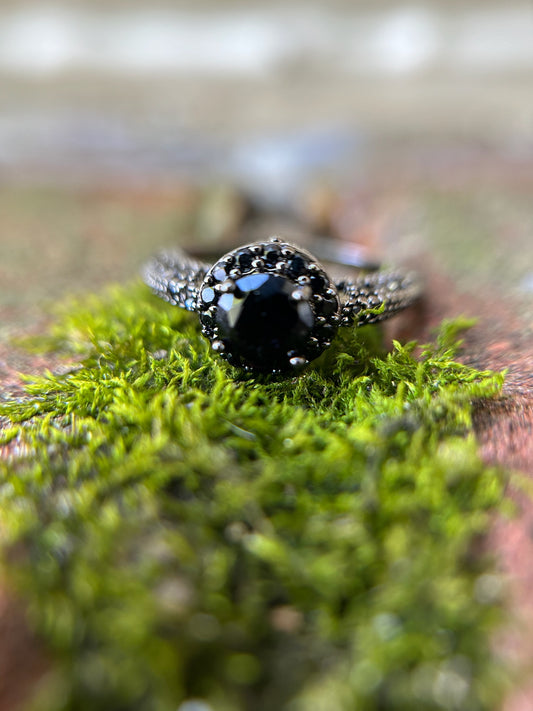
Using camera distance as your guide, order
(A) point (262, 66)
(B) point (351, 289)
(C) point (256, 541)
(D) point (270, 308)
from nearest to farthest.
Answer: (C) point (256, 541), (D) point (270, 308), (B) point (351, 289), (A) point (262, 66)

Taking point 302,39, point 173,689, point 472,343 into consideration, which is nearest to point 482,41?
point 302,39

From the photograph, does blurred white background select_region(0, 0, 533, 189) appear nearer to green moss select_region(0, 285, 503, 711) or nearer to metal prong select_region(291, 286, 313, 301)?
metal prong select_region(291, 286, 313, 301)

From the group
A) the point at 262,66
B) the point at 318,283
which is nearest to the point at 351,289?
the point at 318,283

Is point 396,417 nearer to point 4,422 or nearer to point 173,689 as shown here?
point 173,689

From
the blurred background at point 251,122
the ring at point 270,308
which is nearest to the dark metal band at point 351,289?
the ring at point 270,308

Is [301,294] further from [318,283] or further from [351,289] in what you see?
[351,289]

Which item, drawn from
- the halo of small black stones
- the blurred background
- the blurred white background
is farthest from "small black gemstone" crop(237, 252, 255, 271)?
the blurred white background

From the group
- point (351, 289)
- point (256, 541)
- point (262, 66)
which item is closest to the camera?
point (256, 541)
